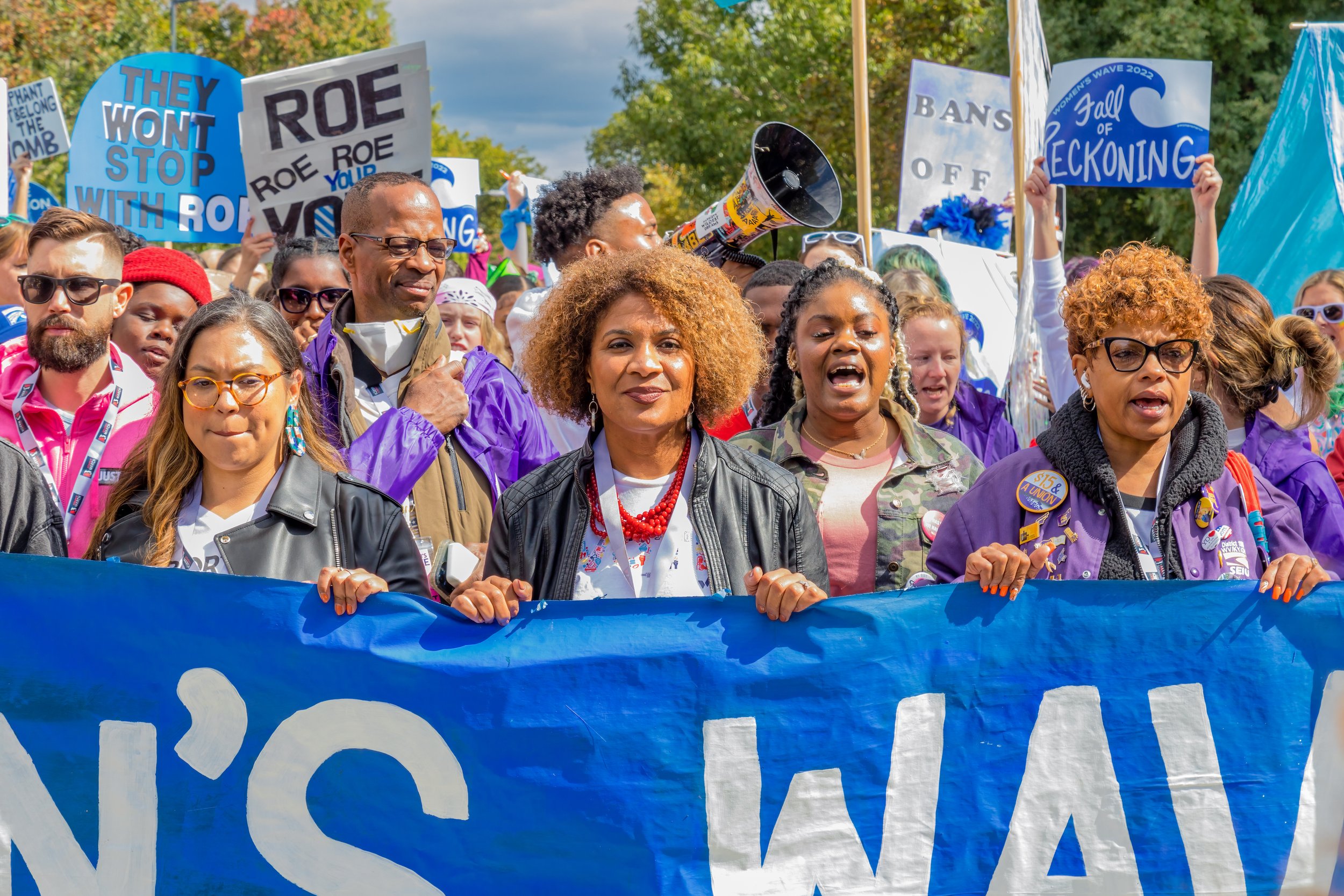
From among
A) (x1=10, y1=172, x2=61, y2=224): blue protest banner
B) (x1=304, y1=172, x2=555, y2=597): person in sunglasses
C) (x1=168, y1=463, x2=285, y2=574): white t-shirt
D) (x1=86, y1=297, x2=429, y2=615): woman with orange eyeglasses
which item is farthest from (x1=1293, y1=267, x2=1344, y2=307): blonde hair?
(x1=10, y1=172, x2=61, y2=224): blue protest banner

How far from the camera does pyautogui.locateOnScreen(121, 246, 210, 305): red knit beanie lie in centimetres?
454

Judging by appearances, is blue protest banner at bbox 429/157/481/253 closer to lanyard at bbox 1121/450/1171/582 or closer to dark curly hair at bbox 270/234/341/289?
dark curly hair at bbox 270/234/341/289

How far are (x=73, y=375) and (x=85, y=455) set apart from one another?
0.24 m

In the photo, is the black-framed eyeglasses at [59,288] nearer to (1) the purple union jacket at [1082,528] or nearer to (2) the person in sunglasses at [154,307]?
(2) the person in sunglasses at [154,307]

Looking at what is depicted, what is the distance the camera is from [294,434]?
3088 millimetres

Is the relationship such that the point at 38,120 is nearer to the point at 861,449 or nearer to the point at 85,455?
the point at 85,455

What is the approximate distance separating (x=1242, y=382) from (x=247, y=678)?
2.64 m

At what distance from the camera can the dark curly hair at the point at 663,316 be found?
312 centimetres

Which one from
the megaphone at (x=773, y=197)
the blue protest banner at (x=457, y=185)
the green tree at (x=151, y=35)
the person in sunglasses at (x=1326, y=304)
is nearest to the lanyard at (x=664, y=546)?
the megaphone at (x=773, y=197)

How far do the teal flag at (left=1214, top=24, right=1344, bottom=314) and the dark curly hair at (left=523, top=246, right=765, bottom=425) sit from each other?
5.08 metres

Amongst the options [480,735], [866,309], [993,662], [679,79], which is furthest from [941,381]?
[679,79]

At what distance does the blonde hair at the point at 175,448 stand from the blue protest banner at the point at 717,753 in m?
0.17

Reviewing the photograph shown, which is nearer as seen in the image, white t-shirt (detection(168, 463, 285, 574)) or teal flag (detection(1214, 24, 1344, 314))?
white t-shirt (detection(168, 463, 285, 574))

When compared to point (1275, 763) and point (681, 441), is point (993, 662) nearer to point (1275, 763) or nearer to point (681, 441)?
point (1275, 763)
